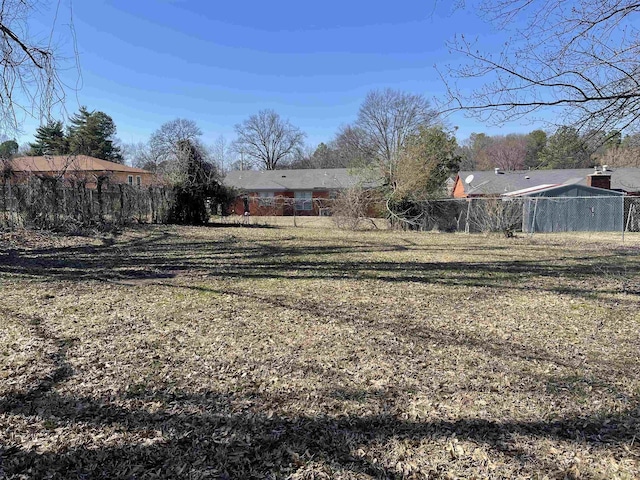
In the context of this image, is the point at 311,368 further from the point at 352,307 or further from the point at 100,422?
the point at 352,307

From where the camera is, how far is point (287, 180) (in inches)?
1389

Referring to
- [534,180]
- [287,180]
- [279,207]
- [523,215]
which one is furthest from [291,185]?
[523,215]

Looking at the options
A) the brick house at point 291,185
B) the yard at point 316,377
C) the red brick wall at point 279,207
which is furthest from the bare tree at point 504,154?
the yard at point 316,377

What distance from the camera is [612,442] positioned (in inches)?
93.1

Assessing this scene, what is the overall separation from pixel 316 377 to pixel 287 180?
3276cm

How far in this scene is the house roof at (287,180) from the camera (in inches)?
1331

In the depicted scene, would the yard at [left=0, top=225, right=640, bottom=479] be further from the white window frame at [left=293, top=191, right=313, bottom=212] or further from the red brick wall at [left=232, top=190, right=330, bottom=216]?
the white window frame at [left=293, top=191, right=313, bottom=212]

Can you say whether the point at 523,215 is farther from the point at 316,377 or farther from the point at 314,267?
the point at 316,377

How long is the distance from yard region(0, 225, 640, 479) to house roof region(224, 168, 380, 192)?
27.2m

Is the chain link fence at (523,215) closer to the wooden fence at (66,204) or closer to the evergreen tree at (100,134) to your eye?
the wooden fence at (66,204)

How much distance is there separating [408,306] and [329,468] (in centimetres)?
343

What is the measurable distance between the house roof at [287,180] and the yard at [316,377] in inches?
1070

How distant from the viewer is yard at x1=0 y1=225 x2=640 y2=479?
7.32ft

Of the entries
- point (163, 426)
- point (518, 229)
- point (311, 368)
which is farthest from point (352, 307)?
point (518, 229)
